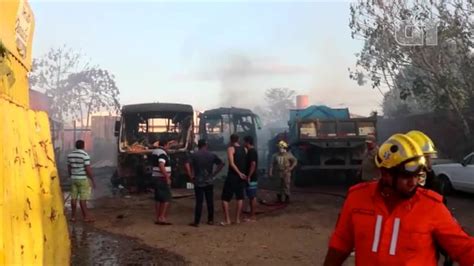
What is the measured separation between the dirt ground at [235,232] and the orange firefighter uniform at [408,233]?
4461mm

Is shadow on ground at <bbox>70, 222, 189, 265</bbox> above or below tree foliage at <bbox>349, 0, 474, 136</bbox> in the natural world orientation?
below

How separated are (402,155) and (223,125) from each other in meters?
17.0

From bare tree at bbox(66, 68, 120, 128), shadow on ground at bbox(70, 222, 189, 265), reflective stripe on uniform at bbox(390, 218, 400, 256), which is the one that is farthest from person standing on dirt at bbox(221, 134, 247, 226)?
bare tree at bbox(66, 68, 120, 128)

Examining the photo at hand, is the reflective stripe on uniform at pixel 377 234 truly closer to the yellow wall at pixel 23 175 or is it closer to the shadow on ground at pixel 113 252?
the yellow wall at pixel 23 175

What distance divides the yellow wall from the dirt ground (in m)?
3.47

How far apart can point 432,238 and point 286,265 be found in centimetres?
446

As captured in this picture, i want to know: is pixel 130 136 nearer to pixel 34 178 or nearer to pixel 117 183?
pixel 117 183

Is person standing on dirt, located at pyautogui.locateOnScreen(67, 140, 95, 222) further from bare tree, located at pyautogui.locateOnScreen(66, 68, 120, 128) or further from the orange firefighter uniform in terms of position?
bare tree, located at pyautogui.locateOnScreen(66, 68, 120, 128)

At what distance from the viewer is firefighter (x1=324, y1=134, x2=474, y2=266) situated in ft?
8.08

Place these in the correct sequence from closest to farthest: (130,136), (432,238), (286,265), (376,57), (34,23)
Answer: (432,238) → (34,23) → (286,265) → (130,136) → (376,57)

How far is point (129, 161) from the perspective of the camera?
15289mm

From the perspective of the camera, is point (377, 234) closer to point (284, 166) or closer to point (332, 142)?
point (284, 166)

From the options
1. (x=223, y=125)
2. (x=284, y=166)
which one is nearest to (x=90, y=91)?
(x=223, y=125)

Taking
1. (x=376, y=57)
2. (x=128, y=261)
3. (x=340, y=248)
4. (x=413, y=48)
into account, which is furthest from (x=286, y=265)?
(x=376, y=57)
